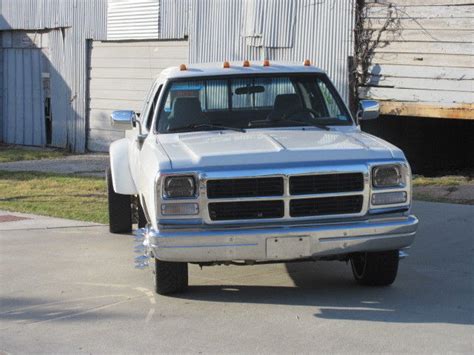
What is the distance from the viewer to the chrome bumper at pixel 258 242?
20.4ft

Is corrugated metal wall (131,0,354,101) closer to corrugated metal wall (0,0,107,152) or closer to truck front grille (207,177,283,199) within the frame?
corrugated metal wall (0,0,107,152)

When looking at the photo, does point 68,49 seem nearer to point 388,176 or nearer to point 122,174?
point 122,174

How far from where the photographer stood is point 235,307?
662cm

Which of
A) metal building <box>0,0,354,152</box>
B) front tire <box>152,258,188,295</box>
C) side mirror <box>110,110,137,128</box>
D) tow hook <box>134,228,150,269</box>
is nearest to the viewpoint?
front tire <box>152,258,188,295</box>

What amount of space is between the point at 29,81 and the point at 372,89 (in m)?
9.61

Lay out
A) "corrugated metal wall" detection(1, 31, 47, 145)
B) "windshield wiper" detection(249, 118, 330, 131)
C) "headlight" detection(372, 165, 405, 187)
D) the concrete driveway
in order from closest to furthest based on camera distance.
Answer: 1. the concrete driveway
2. "headlight" detection(372, 165, 405, 187)
3. "windshield wiper" detection(249, 118, 330, 131)
4. "corrugated metal wall" detection(1, 31, 47, 145)

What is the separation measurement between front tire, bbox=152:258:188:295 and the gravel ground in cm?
882

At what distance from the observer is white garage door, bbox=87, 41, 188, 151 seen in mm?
18047

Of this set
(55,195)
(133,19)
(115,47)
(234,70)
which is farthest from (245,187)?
(115,47)

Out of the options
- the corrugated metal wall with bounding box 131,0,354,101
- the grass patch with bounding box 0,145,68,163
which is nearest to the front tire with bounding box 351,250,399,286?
the corrugated metal wall with bounding box 131,0,354,101

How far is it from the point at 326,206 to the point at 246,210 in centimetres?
59

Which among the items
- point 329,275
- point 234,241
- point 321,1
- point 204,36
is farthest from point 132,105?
point 234,241

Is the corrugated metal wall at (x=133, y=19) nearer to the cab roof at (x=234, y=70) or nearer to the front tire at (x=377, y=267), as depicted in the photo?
the cab roof at (x=234, y=70)

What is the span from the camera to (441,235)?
938 centimetres
